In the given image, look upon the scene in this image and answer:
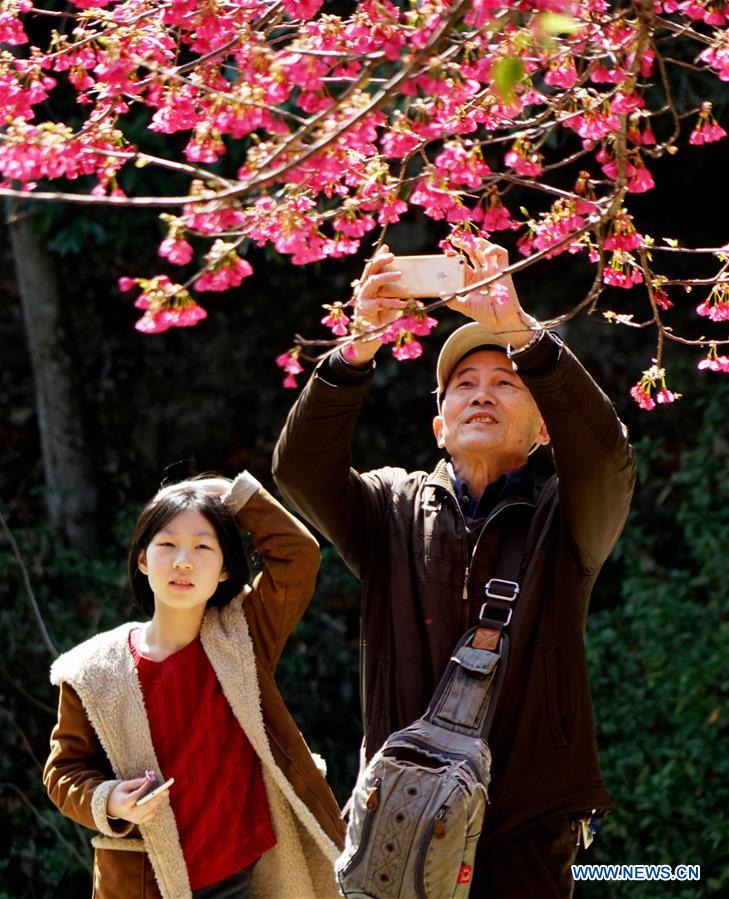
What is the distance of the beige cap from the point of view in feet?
9.26

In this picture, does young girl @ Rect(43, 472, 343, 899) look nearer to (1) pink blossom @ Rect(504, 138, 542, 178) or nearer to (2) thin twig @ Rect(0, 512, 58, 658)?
(1) pink blossom @ Rect(504, 138, 542, 178)

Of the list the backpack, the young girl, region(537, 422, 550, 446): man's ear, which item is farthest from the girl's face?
region(537, 422, 550, 446): man's ear

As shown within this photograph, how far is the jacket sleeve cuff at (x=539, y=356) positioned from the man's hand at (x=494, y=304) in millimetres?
25

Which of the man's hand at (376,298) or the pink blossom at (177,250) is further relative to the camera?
the man's hand at (376,298)

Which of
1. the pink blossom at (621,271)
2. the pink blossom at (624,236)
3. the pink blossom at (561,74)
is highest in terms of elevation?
the pink blossom at (561,74)

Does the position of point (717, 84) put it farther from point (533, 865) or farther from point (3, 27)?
point (533, 865)

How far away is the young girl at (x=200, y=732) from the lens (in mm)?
2846

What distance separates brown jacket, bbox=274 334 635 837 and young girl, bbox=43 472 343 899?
26cm

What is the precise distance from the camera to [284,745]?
2.93 m

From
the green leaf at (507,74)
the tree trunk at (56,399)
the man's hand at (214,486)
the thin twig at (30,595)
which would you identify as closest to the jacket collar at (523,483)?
the man's hand at (214,486)

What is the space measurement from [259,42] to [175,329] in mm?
4459

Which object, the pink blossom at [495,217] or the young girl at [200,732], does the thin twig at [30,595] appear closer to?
the young girl at [200,732]

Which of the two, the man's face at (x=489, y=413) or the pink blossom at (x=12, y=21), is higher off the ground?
the pink blossom at (x=12, y=21)

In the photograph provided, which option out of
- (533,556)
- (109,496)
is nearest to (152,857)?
(533,556)
